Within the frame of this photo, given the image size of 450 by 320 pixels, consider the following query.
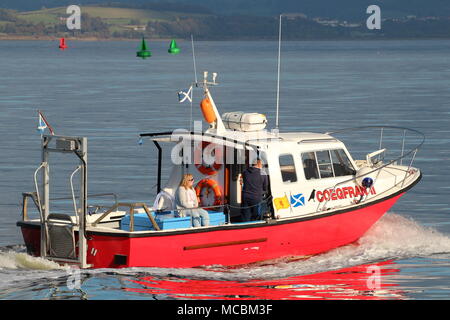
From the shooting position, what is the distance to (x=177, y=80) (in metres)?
87.8

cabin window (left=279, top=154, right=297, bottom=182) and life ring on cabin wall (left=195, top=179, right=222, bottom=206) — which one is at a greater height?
cabin window (left=279, top=154, right=297, bottom=182)

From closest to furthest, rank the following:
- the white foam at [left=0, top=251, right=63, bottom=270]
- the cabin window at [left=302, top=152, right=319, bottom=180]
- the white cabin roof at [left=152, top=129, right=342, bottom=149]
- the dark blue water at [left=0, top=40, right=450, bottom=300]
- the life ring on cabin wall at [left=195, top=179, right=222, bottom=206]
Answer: the dark blue water at [left=0, top=40, right=450, bottom=300], the white foam at [left=0, top=251, right=63, bottom=270], the white cabin roof at [left=152, top=129, right=342, bottom=149], the life ring on cabin wall at [left=195, top=179, right=222, bottom=206], the cabin window at [left=302, top=152, right=319, bottom=180]

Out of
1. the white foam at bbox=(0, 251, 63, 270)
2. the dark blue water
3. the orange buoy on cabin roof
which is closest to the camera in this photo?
the dark blue water

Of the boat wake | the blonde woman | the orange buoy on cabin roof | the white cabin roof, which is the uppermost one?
the orange buoy on cabin roof

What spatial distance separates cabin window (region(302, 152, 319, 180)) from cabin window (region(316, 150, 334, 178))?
131mm

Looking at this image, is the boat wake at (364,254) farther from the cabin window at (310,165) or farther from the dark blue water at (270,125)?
the cabin window at (310,165)

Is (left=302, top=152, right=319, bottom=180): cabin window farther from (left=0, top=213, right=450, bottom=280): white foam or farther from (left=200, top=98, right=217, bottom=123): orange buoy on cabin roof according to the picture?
(left=200, top=98, right=217, bottom=123): orange buoy on cabin roof

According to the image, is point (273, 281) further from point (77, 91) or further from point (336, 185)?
point (77, 91)

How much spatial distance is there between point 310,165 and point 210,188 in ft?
7.54

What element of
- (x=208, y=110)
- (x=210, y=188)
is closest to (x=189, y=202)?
(x=210, y=188)

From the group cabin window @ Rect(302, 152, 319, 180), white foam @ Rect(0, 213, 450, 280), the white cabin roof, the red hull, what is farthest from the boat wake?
the white cabin roof

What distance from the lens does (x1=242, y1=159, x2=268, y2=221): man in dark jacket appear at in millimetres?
20359

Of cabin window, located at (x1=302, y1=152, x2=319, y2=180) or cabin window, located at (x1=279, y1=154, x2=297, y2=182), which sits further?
cabin window, located at (x1=302, y1=152, x2=319, y2=180)
